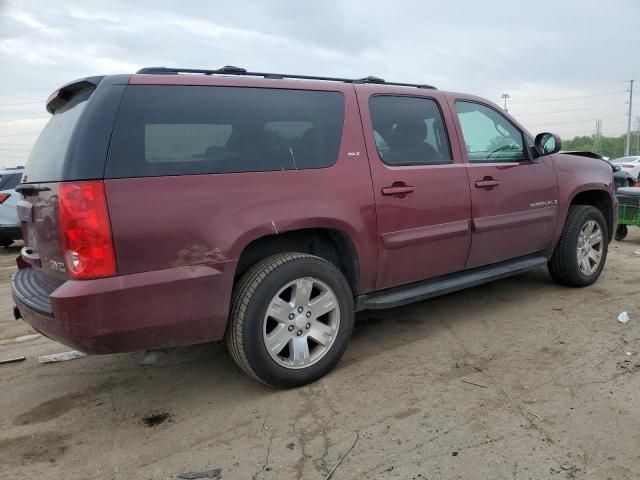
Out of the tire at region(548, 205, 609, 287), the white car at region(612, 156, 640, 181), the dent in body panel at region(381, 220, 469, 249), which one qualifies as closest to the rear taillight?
the dent in body panel at region(381, 220, 469, 249)

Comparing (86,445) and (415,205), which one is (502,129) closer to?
(415,205)

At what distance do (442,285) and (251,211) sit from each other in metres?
1.72

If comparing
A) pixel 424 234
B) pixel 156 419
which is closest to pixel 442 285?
pixel 424 234

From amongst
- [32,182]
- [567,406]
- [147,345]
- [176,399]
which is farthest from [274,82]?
[567,406]

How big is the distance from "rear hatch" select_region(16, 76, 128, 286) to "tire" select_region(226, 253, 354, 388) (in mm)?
845

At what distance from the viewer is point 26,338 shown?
4.24 meters

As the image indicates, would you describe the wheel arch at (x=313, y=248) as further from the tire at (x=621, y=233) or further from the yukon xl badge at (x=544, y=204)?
the tire at (x=621, y=233)

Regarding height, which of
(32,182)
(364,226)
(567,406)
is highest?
(32,182)

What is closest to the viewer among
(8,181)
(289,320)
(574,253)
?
(289,320)

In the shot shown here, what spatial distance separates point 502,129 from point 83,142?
3.44 metres

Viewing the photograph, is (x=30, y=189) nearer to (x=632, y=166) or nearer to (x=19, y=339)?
(x=19, y=339)

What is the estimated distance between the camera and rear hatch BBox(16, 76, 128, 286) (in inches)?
92.7

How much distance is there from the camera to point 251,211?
277 centimetres

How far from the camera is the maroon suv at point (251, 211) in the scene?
2.43 metres
